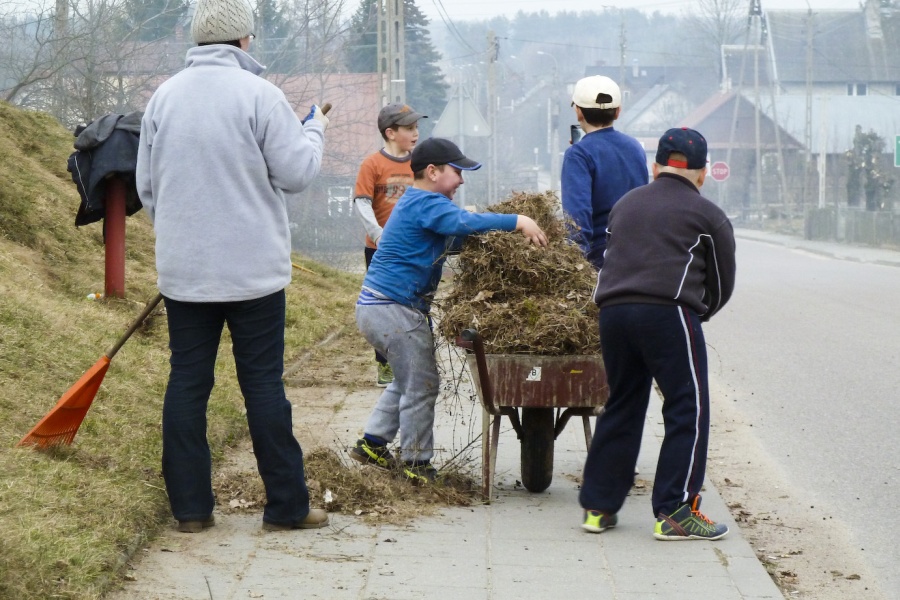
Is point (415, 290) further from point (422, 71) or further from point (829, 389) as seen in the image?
point (422, 71)

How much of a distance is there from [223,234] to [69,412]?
49.6 inches

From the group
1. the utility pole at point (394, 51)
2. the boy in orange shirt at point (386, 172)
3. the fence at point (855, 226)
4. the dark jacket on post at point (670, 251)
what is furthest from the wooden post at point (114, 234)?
the fence at point (855, 226)

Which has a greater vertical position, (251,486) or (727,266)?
(727,266)

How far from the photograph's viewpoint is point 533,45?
135m

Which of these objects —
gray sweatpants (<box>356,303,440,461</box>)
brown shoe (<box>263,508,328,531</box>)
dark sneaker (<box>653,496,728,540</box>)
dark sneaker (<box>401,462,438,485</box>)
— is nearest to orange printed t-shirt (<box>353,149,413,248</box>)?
gray sweatpants (<box>356,303,440,461</box>)

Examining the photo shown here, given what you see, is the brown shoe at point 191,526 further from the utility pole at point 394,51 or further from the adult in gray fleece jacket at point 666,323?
the utility pole at point 394,51

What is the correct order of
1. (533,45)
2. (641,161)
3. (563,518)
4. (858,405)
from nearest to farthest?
(563,518), (641,161), (858,405), (533,45)

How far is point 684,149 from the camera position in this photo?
16.5ft

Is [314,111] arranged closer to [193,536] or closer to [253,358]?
[253,358]

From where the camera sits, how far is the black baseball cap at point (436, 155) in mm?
5605

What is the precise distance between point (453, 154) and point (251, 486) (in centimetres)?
178


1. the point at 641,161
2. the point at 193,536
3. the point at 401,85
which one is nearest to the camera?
the point at 193,536

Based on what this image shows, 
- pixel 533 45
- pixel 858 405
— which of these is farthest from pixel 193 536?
pixel 533 45

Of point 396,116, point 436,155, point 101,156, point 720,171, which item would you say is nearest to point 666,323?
point 436,155
